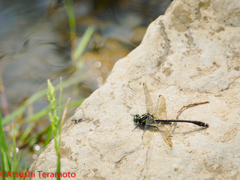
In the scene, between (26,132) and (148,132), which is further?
(26,132)

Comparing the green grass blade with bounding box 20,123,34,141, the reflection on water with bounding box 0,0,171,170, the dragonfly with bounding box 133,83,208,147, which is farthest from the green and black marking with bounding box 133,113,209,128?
the green grass blade with bounding box 20,123,34,141

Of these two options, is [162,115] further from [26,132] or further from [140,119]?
[26,132]

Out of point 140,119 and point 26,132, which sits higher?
point 26,132

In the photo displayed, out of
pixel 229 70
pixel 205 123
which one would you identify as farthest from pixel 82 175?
pixel 229 70

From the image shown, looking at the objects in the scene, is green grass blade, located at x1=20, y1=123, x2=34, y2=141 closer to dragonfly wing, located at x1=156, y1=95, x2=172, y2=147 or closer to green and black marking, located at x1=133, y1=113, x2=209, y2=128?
green and black marking, located at x1=133, y1=113, x2=209, y2=128

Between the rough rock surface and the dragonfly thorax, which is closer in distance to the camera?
the rough rock surface

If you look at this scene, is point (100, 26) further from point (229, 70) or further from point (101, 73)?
point (229, 70)

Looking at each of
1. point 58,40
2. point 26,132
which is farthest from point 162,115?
point 58,40
